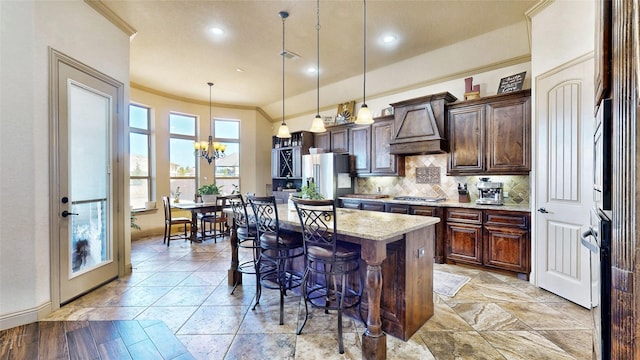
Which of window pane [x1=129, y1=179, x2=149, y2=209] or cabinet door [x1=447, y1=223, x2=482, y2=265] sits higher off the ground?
window pane [x1=129, y1=179, x2=149, y2=209]

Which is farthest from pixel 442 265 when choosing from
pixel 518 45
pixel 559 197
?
pixel 518 45

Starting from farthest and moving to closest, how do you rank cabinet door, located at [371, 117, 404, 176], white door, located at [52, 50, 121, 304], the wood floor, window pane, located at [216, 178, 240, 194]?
window pane, located at [216, 178, 240, 194] < cabinet door, located at [371, 117, 404, 176] < white door, located at [52, 50, 121, 304] < the wood floor

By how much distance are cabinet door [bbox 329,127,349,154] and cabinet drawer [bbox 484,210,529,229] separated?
289cm

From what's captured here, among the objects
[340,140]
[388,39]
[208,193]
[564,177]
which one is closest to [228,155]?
[208,193]

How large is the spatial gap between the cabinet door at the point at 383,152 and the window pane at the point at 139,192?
496 centimetres

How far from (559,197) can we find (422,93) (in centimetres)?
272

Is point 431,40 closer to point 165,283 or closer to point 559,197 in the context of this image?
point 559,197

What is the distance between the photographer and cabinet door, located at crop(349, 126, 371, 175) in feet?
17.7

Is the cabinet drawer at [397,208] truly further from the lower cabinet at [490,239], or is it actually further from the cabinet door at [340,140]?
the cabinet door at [340,140]

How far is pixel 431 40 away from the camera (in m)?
3.93

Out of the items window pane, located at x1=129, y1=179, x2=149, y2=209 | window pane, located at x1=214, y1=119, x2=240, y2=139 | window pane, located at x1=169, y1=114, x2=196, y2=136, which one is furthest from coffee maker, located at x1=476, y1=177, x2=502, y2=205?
→ window pane, located at x1=129, y1=179, x2=149, y2=209

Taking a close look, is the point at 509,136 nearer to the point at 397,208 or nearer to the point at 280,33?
the point at 397,208

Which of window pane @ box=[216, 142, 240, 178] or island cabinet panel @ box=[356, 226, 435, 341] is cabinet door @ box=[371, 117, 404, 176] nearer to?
island cabinet panel @ box=[356, 226, 435, 341]

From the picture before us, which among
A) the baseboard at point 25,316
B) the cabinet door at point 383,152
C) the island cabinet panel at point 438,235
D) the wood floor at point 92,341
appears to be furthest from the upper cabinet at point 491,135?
the baseboard at point 25,316
